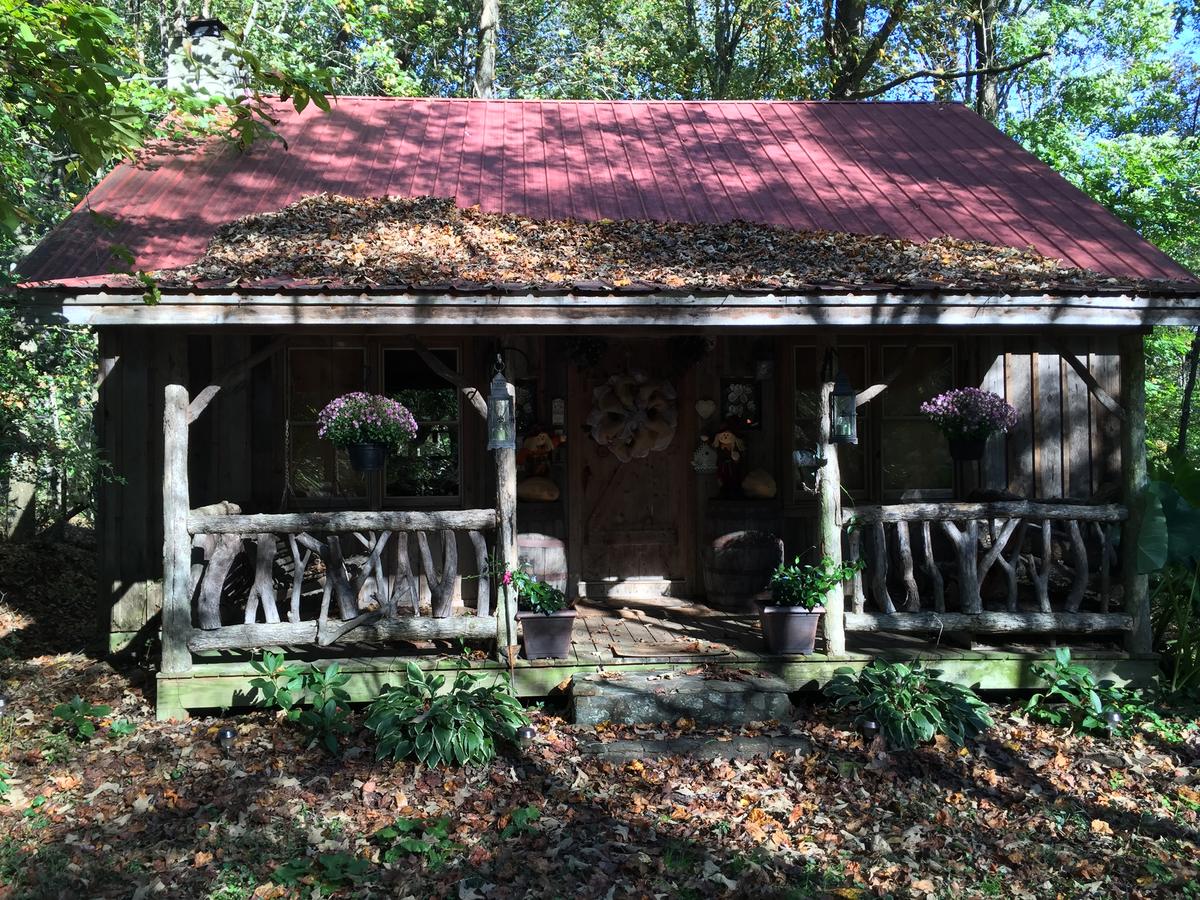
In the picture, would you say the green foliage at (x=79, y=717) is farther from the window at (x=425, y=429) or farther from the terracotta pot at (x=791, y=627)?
the terracotta pot at (x=791, y=627)

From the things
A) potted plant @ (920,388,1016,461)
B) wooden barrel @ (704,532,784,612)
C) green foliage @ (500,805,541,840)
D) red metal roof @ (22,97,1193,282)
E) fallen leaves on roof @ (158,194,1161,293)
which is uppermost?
red metal roof @ (22,97,1193,282)

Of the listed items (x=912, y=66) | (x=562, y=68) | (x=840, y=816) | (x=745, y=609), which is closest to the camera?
(x=840, y=816)

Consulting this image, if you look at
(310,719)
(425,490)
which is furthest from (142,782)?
(425,490)

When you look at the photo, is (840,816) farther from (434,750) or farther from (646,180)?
(646,180)

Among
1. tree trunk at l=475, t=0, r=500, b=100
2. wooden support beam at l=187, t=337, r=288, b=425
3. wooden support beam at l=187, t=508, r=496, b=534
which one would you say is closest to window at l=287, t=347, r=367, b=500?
wooden support beam at l=187, t=508, r=496, b=534

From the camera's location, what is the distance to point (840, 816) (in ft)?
15.4

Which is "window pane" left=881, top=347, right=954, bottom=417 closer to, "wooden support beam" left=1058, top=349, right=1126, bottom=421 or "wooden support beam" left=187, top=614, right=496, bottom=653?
"wooden support beam" left=1058, top=349, right=1126, bottom=421

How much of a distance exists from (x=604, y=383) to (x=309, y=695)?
3521 mm

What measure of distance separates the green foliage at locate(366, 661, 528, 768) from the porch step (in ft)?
1.50

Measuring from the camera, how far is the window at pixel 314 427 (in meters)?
7.46

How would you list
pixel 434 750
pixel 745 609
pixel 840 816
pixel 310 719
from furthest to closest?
pixel 745 609, pixel 310 719, pixel 434 750, pixel 840 816

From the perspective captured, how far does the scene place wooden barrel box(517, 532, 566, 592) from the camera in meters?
7.31

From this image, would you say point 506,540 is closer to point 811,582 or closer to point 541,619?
point 541,619

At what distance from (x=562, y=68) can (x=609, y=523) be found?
52.6 feet
